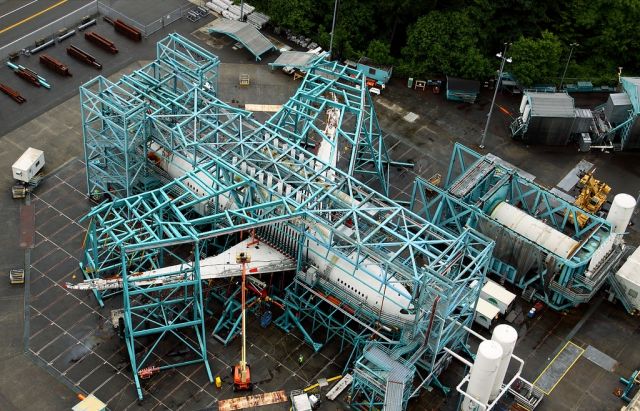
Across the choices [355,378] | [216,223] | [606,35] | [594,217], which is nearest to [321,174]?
[216,223]

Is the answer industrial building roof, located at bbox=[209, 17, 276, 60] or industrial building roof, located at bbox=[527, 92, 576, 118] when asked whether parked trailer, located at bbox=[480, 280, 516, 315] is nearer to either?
industrial building roof, located at bbox=[527, 92, 576, 118]

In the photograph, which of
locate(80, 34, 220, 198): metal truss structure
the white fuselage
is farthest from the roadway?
the white fuselage

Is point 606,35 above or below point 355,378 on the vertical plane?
above

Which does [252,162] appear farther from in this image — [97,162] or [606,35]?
[606,35]

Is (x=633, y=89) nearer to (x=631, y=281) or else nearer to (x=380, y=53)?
(x=631, y=281)

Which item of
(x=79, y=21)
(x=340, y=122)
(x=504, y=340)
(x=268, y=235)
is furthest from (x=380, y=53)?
(x=504, y=340)

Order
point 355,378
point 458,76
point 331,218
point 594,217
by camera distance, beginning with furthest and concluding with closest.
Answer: point 458,76 < point 594,217 < point 331,218 < point 355,378
